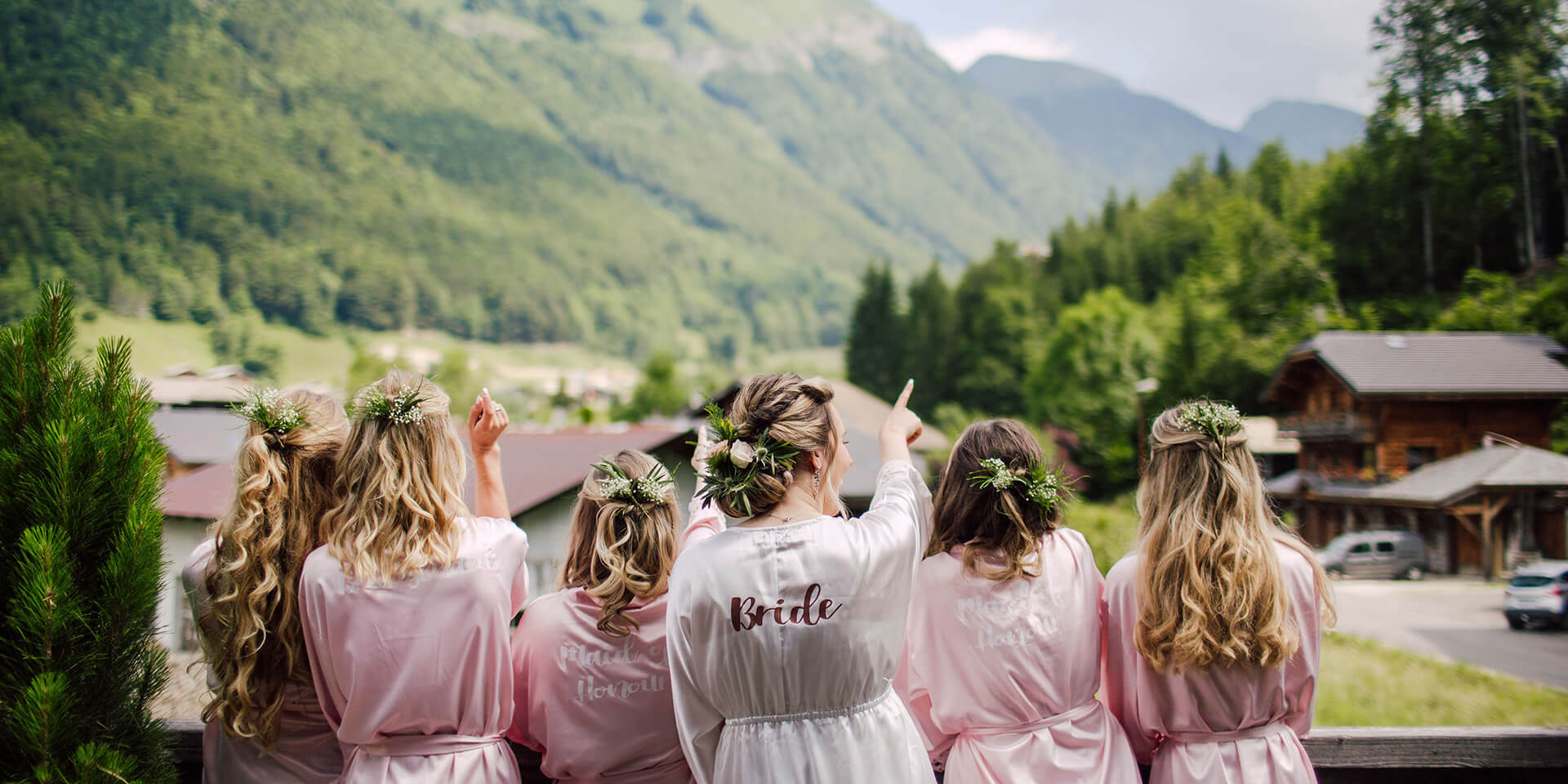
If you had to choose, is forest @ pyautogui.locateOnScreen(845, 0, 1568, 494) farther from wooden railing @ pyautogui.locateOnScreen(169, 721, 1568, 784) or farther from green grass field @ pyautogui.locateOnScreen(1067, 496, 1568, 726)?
wooden railing @ pyautogui.locateOnScreen(169, 721, 1568, 784)

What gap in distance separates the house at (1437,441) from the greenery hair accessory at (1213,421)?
2674 cm

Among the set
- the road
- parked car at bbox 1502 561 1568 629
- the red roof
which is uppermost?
the red roof

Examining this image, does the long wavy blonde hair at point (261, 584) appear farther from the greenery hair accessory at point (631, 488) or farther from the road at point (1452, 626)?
the road at point (1452, 626)

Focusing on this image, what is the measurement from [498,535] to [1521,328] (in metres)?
41.6

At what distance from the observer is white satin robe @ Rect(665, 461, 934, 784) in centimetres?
206

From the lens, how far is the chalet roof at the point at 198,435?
2939cm

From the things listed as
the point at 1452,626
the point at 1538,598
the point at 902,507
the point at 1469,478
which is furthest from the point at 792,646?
the point at 1469,478

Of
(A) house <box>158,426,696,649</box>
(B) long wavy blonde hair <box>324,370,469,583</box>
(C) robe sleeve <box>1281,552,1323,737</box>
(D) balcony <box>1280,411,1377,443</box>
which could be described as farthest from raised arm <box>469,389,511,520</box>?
(D) balcony <box>1280,411,1377,443</box>

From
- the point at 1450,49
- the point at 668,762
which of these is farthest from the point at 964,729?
the point at 1450,49

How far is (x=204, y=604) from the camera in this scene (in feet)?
8.23

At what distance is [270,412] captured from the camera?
2.58m

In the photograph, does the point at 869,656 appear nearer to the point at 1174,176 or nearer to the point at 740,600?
the point at 740,600

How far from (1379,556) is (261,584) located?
32075 mm

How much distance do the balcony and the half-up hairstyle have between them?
3421cm
